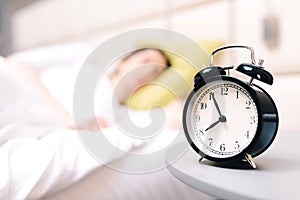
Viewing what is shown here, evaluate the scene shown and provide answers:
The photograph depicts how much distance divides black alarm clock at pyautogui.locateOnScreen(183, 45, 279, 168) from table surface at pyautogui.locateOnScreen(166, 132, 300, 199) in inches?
1.2

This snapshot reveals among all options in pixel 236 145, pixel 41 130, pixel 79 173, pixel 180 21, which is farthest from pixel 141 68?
pixel 236 145

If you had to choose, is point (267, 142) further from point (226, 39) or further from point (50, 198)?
point (226, 39)

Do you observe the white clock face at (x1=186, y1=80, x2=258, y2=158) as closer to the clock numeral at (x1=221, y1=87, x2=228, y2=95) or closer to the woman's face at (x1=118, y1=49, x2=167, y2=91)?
the clock numeral at (x1=221, y1=87, x2=228, y2=95)

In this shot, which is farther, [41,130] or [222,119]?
[41,130]

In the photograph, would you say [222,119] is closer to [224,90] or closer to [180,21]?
[224,90]

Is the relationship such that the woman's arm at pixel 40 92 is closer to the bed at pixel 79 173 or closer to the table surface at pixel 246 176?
the bed at pixel 79 173

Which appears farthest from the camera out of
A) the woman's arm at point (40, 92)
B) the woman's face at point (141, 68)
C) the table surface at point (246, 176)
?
the woman's face at point (141, 68)

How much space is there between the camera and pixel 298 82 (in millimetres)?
1074

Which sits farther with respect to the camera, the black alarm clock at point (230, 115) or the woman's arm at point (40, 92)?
the woman's arm at point (40, 92)

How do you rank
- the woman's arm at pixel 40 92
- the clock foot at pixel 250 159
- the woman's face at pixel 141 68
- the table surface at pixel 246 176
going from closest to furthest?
the table surface at pixel 246 176, the clock foot at pixel 250 159, the woman's arm at pixel 40 92, the woman's face at pixel 141 68

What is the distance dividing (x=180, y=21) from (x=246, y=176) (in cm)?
107

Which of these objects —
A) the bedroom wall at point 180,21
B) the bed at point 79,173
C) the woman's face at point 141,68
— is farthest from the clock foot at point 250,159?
the woman's face at point 141,68

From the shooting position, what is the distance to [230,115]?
600 millimetres

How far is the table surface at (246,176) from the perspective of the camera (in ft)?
1.40
